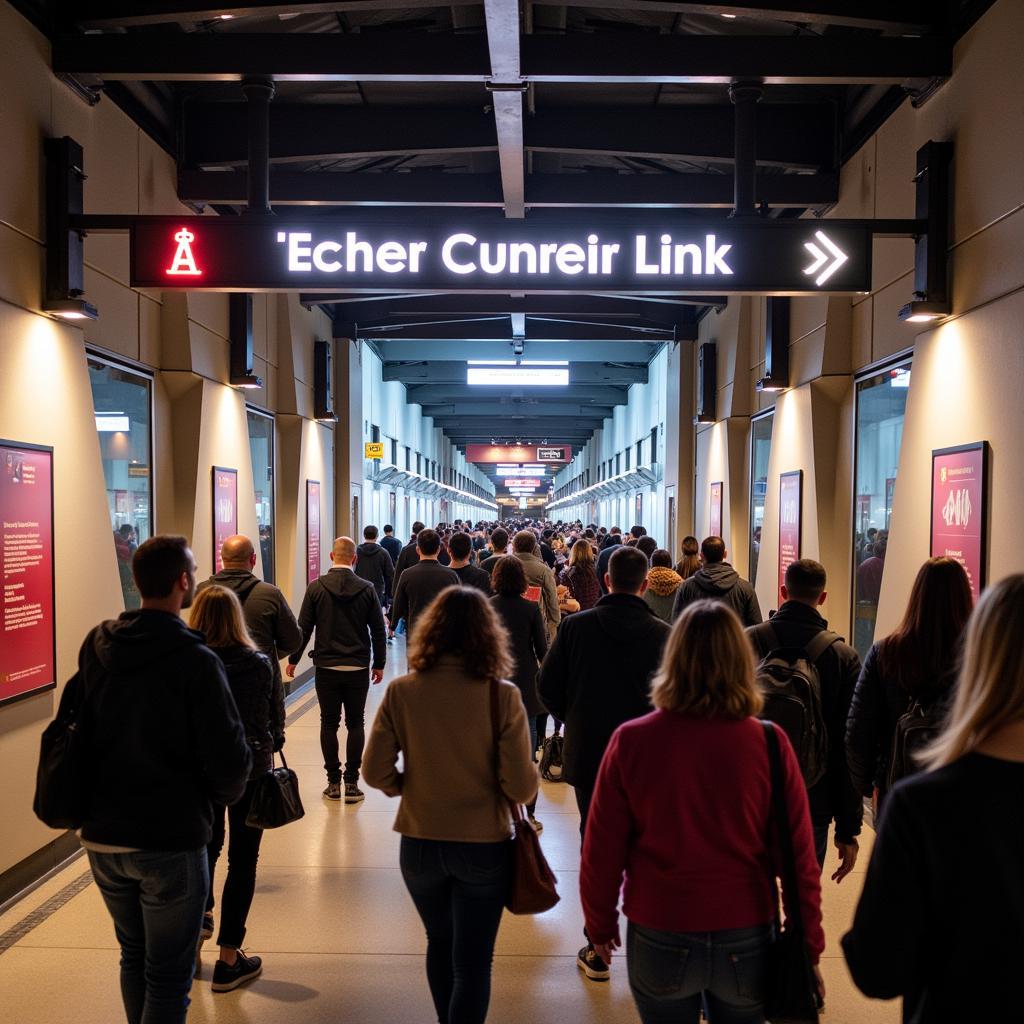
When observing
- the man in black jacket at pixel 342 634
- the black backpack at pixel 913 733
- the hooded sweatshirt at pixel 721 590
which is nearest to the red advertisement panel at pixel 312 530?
the man in black jacket at pixel 342 634

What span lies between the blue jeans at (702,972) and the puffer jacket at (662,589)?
14.6ft

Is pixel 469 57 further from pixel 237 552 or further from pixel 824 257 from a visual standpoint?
pixel 237 552

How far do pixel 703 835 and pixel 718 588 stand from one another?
3919mm

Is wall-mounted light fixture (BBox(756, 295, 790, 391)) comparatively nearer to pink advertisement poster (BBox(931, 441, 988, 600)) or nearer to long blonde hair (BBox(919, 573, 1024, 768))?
pink advertisement poster (BBox(931, 441, 988, 600))

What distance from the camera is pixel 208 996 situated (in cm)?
363

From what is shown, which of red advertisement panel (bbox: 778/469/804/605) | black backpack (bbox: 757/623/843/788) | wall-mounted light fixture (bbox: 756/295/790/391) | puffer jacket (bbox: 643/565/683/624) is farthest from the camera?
wall-mounted light fixture (bbox: 756/295/790/391)

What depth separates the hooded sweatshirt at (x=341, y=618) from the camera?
6.02 metres

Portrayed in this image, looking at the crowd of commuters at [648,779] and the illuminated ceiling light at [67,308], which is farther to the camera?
the illuminated ceiling light at [67,308]

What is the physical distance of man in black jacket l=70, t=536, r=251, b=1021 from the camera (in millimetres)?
2637

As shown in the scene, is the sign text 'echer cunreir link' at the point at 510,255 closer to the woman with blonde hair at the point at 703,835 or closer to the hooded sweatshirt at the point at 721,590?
the hooded sweatshirt at the point at 721,590

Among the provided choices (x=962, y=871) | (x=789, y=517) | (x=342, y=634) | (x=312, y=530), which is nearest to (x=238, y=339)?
(x=342, y=634)

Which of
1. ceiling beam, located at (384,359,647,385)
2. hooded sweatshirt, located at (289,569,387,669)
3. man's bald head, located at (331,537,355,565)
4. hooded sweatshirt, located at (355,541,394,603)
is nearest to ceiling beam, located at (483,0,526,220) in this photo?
man's bald head, located at (331,537,355,565)

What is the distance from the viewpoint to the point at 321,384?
1141 cm

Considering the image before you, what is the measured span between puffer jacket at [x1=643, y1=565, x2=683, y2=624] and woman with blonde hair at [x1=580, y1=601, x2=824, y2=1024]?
444cm
